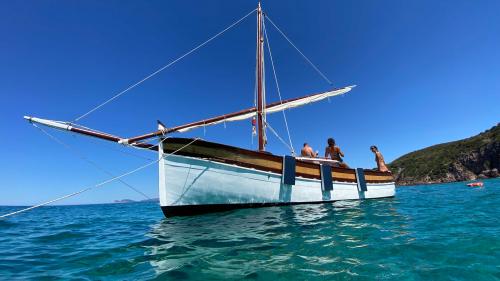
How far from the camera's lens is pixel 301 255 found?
4.12 meters

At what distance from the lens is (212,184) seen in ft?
33.8

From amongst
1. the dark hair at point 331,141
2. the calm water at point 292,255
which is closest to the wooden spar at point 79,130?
the calm water at point 292,255

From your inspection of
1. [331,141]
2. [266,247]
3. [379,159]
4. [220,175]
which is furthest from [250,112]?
[266,247]

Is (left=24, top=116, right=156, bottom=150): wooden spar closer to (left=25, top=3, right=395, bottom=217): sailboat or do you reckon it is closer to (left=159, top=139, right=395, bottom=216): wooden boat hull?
(left=25, top=3, right=395, bottom=217): sailboat

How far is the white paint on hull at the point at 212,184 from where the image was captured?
10102 millimetres

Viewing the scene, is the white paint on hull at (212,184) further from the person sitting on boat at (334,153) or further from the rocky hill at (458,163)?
the rocky hill at (458,163)

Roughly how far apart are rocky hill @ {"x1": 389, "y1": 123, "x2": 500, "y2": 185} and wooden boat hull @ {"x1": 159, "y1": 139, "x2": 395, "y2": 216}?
328 ft

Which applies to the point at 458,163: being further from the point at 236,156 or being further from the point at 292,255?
the point at 292,255

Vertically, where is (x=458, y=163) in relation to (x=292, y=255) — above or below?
above

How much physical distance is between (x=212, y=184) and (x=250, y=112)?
6.17 m

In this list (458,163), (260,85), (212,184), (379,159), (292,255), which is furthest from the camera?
(458,163)

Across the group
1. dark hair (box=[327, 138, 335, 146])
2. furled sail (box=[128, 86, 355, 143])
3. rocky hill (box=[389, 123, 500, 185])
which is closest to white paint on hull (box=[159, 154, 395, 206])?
furled sail (box=[128, 86, 355, 143])

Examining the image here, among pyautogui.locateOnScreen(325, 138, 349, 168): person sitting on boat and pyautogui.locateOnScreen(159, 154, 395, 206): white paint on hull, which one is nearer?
pyautogui.locateOnScreen(159, 154, 395, 206): white paint on hull

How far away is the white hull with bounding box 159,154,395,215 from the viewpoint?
10102 millimetres
